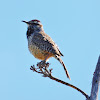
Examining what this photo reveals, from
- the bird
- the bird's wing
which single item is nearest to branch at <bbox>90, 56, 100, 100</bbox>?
the bird

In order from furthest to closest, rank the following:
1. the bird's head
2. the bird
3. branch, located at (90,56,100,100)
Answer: the bird's head, the bird, branch, located at (90,56,100,100)

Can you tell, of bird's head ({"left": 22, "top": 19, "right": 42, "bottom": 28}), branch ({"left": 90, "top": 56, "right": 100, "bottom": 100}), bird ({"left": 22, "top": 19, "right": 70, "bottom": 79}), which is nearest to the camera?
branch ({"left": 90, "top": 56, "right": 100, "bottom": 100})

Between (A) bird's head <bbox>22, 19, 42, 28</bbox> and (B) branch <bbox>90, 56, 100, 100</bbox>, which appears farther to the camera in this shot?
(A) bird's head <bbox>22, 19, 42, 28</bbox>

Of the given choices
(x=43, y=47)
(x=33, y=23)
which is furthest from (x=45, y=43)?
(x=33, y=23)

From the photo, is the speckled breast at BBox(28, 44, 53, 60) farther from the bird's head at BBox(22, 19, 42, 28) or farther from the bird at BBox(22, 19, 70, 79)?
the bird's head at BBox(22, 19, 42, 28)

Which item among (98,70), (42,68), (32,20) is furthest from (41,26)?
(98,70)

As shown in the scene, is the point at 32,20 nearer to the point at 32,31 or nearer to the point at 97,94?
the point at 32,31

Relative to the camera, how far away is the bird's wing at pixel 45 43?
545 centimetres

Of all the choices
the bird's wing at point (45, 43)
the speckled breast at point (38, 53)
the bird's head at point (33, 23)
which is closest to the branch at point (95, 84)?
the bird's wing at point (45, 43)

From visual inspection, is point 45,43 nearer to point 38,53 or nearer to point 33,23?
point 38,53

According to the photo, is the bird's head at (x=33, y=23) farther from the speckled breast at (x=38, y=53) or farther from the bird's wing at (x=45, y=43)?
the speckled breast at (x=38, y=53)

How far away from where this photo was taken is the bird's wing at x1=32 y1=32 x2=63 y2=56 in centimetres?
545

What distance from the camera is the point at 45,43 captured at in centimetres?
562

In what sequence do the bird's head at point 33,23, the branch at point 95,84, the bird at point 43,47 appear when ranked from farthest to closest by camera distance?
the bird's head at point 33,23
the bird at point 43,47
the branch at point 95,84
